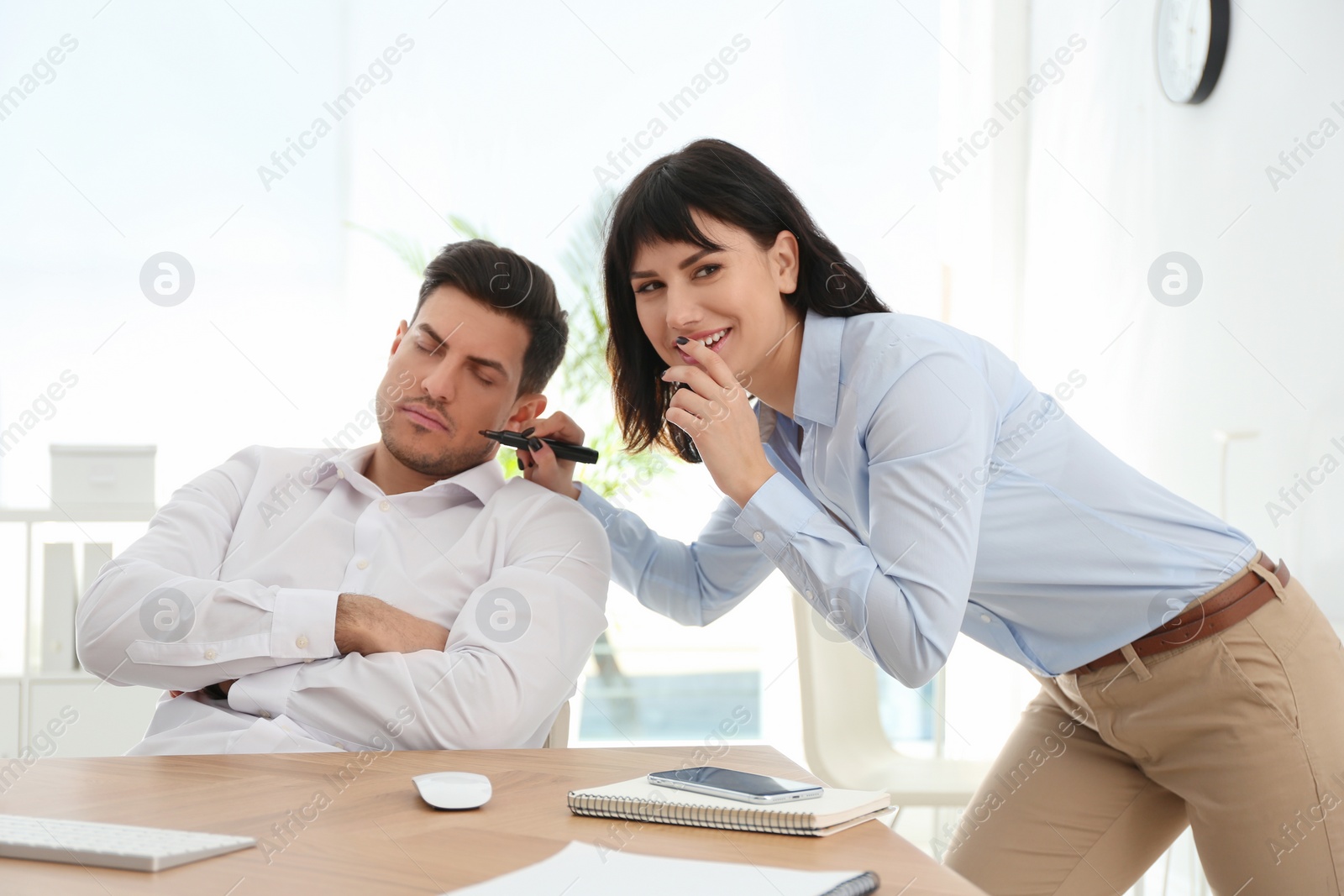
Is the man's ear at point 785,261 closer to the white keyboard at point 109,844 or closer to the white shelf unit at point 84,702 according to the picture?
the white keyboard at point 109,844

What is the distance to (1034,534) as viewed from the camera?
4.11 feet

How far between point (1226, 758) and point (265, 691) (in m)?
1.18

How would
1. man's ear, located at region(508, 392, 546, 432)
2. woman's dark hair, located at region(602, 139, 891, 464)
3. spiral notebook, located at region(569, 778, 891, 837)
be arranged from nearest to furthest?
spiral notebook, located at region(569, 778, 891, 837) → woman's dark hair, located at region(602, 139, 891, 464) → man's ear, located at region(508, 392, 546, 432)

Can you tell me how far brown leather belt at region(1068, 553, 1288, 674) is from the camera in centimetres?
122

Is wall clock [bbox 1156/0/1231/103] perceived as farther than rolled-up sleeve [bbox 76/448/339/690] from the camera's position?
Yes

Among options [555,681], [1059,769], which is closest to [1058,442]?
[1059,769]

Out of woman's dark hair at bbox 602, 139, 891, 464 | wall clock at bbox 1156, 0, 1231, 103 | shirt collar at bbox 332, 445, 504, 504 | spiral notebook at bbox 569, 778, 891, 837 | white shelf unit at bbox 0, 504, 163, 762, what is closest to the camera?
spiral notebook at bbox 569, 778, 891, 837

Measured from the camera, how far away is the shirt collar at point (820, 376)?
1.32 m

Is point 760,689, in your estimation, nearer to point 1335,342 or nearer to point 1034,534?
point 1335,342

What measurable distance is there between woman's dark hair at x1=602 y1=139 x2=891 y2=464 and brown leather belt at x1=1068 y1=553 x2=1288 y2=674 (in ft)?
1.83

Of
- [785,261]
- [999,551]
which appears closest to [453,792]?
[999,551]

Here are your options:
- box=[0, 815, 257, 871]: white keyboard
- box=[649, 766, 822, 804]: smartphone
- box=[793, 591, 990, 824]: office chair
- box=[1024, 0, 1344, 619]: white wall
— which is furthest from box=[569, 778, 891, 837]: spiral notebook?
box=[1024, 0, 1344, 619]: white wall

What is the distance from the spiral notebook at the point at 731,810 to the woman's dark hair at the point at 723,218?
28.4 inches

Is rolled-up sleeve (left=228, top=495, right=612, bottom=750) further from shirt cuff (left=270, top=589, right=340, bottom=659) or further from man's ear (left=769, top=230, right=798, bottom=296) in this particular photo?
man's ear (left=769, top=230, right=798, bottom=296)
